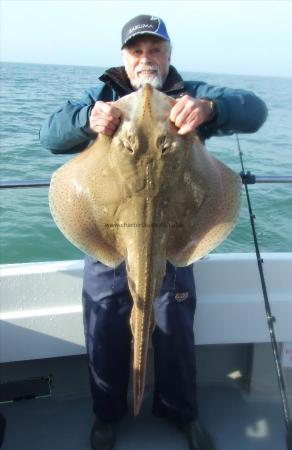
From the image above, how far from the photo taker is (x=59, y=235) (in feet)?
29.9

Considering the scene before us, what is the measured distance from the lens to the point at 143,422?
3348 mm

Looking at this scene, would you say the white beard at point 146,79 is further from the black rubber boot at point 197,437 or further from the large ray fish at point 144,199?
the black rubber boot at point 197,437

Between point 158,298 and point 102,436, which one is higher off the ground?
point 158,298

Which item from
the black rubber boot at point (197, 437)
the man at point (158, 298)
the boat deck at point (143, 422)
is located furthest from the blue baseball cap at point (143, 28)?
the black rubber boot at point (197, 437)

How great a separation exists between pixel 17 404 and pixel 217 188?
8.08 feet

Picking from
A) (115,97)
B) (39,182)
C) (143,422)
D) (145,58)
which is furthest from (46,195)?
(145,58)

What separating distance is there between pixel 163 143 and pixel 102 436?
86.7 inches

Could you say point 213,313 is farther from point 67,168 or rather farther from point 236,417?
point 67,168

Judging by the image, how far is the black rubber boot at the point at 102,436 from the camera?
3104 millimetres

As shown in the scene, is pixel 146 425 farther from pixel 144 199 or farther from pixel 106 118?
pixel 106 118

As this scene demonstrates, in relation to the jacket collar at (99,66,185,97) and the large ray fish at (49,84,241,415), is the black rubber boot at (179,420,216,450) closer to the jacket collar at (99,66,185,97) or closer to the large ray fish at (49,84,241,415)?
the large ray fish at (49,84,241,415)

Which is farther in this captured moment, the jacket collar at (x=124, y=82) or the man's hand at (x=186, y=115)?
the jacket collar at (x=124, y=82)

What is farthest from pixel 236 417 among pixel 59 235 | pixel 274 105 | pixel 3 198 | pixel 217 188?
pixel 274 105

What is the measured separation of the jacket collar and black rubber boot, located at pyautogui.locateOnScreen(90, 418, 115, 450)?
2.23 metres
